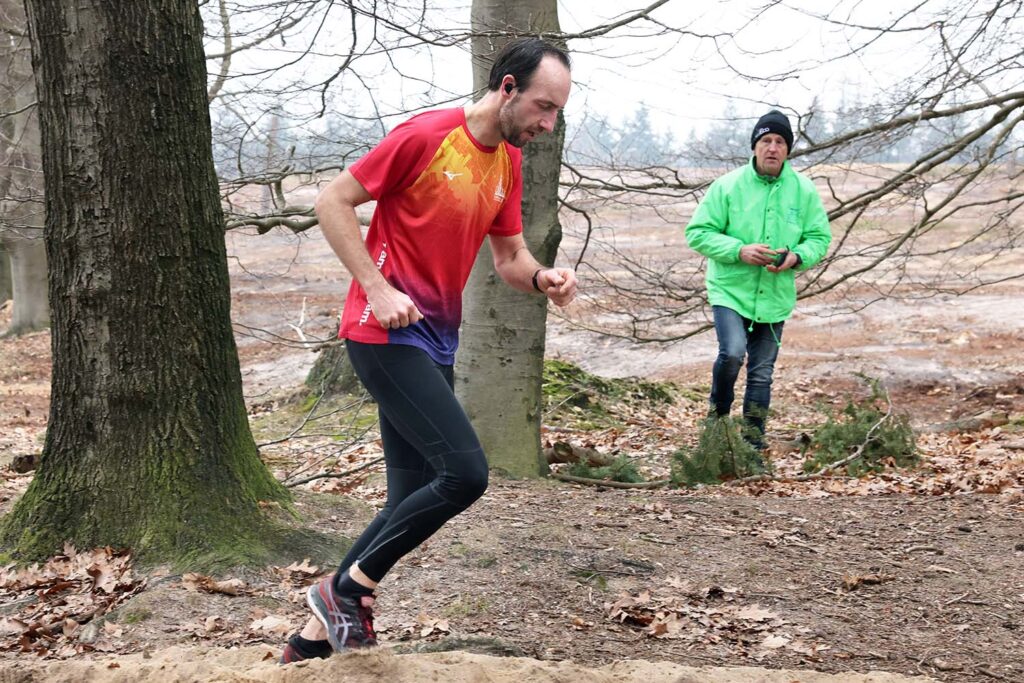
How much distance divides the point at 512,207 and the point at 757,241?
12.3ft

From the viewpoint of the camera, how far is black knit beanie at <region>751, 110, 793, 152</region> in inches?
274

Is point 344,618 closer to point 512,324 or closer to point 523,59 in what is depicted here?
point 523,59

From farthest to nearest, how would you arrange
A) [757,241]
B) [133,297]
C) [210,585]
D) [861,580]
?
[757,241] → [861,580] → [133,297] → [210,585]

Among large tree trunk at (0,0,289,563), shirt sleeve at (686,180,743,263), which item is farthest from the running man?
shirt sleeve at (686,180,743,263)

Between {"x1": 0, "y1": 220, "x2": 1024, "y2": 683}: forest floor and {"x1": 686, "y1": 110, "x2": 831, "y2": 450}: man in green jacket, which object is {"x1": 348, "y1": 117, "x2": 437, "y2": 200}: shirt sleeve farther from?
{"x1": 686, "y1": 110, "x2": 831, "y2": 450}: man in green jacket

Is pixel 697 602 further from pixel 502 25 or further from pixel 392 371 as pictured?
pixel 502 25

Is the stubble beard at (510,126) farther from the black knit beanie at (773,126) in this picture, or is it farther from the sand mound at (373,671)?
the black knit beanie at (773,126)

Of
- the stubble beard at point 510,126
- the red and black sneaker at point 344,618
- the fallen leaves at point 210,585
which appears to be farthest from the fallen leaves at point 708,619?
the stubble beard at point 510,126

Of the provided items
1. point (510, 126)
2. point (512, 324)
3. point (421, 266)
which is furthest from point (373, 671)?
point (512, 324)

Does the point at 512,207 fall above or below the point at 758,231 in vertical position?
below

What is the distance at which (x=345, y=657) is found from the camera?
3.43 metres

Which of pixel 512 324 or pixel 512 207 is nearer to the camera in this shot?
pixel 512 207

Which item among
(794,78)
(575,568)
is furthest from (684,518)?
(794,78)

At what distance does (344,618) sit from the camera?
3438 millimetres
